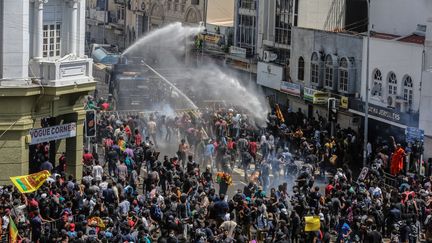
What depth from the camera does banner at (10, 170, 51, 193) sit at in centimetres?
3647

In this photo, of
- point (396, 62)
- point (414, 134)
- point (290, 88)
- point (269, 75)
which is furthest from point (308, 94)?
point (414, 134)

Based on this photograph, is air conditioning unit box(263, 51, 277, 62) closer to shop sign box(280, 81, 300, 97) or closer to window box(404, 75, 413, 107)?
shop sign box(280, 81, 300, 97)

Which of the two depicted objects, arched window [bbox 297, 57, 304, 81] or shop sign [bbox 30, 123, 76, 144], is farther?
arched window [bbox 297, 57, 304, 81]

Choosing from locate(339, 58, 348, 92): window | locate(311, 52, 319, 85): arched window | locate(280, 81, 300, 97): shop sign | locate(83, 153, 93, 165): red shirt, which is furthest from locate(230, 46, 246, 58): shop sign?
locate(83, 153, 93, 165): red shirt

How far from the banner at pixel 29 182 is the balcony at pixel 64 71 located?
5.66 metres

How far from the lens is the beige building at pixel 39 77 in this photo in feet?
135

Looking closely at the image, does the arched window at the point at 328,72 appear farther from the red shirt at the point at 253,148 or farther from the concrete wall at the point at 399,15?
the red shirt at the point at 253,148

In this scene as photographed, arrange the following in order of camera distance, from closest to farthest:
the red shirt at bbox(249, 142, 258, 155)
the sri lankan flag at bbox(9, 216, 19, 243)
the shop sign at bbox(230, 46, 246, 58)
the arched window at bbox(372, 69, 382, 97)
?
1. the sri lankan flag at bbox(9, 216, 19, 243)
2. the red shirt at bbox(249, 142, 258, 155)
3. the arched window at bbox(372, 69, 382, 97)
4. the shop sign at bbox(230, 46, 246, 58)

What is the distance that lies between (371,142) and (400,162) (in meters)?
8.15

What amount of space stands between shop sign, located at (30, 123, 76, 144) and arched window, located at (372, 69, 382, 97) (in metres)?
18.0

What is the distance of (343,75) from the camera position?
195 feet

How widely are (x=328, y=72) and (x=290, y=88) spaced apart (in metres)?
3.39

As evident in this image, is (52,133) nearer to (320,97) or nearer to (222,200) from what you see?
(222,200)

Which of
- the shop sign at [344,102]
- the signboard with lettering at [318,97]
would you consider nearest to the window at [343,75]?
the signboard with lettering at [318,97]
